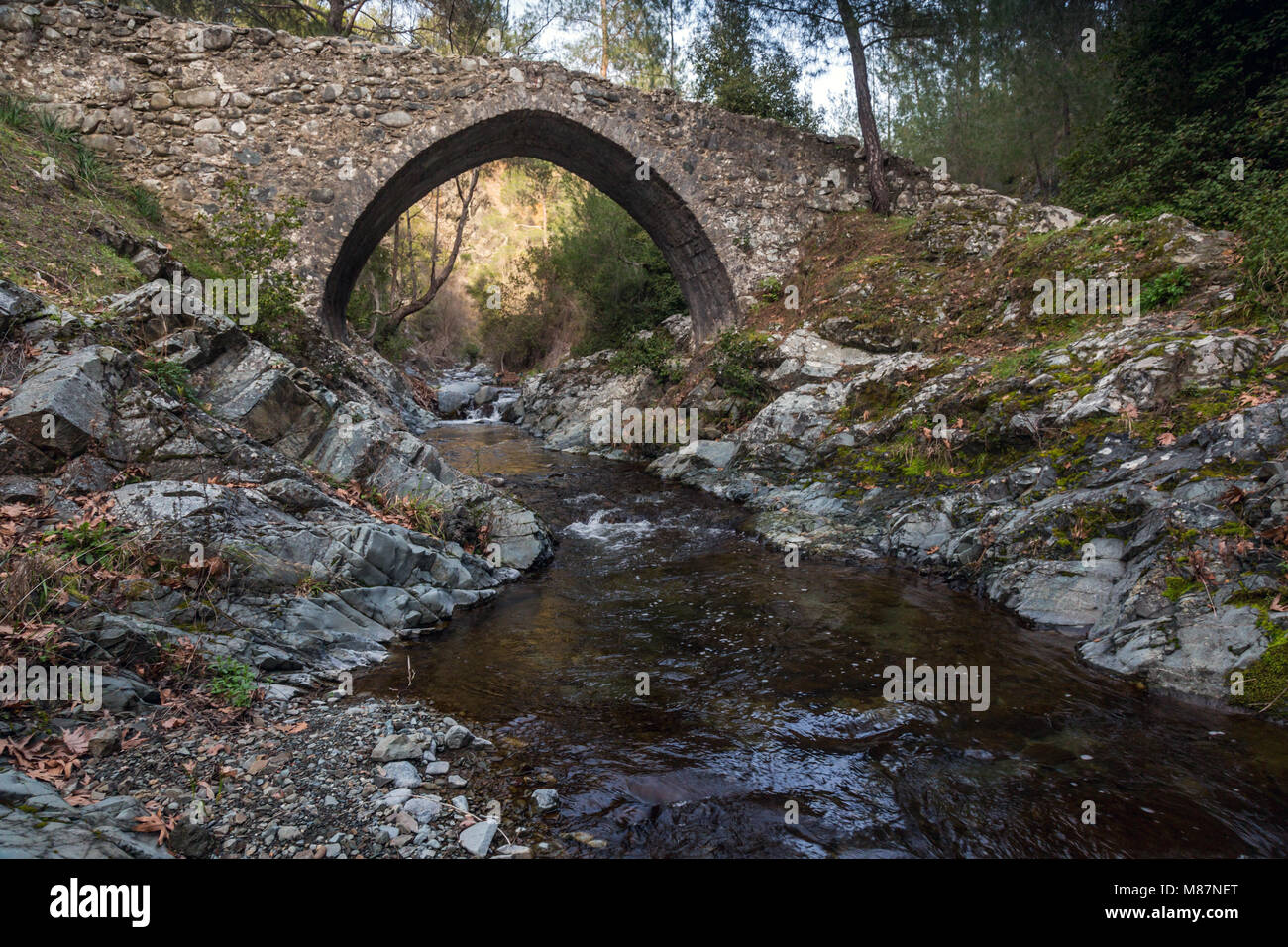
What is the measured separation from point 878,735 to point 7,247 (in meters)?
8.68

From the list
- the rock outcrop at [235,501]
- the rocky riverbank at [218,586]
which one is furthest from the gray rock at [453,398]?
the rock outcrop at [235,501]

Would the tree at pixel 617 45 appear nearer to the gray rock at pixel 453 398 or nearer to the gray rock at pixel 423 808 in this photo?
the gray rock at pixel 453 398

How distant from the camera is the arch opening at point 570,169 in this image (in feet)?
38.5

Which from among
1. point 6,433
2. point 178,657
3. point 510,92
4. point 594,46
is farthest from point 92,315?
point 594,46

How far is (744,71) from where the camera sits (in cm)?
1534

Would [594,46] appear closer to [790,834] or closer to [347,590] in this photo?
[347,590]

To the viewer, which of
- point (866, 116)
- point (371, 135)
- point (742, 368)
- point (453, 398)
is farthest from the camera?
point (453, 398)

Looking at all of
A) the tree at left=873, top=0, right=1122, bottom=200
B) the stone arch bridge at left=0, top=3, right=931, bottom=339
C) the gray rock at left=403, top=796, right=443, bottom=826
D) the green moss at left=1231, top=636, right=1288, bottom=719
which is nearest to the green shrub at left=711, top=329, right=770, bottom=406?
the stone arch bridge at left=0, top=3, right=931, bottom=339

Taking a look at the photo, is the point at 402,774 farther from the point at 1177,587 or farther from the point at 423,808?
the point at 1177,587

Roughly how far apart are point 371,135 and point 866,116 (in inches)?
366

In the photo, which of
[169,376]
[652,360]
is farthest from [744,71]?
[169,376]

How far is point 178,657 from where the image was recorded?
3.57m

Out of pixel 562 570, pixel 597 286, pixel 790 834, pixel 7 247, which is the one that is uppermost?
pixel 597 286

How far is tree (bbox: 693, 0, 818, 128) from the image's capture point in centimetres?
1424
